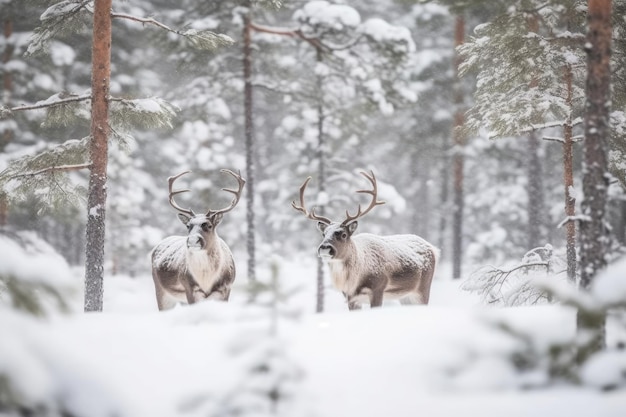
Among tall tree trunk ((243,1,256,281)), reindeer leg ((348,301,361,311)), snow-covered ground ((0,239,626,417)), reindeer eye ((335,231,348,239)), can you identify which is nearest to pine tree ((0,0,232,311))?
reindeer eye ((335,231,348,239))

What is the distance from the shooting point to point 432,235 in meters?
34.5

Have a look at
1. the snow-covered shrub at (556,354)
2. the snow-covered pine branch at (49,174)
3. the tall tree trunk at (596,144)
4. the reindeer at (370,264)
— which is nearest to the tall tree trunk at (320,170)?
the reindeer at (370,264)

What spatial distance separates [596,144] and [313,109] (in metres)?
11.2

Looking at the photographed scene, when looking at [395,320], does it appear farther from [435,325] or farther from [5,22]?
[5,22]

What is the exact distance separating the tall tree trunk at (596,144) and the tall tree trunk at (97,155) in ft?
21.1

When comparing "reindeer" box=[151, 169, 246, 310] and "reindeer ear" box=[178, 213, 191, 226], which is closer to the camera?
"reindeer" box=[151, 169, 246, 310]

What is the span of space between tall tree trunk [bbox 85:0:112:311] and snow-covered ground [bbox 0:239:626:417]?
3.62 m


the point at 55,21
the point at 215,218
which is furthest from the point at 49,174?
the point at 215,218

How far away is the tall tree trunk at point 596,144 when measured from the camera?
15.2 feet

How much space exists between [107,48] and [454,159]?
12444mm

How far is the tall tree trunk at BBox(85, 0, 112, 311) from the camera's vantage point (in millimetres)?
7703

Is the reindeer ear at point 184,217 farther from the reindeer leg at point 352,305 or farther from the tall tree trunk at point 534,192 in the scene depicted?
the tall tree trunk at point 534,192

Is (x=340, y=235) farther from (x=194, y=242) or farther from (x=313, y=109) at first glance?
(x=313, y=109)

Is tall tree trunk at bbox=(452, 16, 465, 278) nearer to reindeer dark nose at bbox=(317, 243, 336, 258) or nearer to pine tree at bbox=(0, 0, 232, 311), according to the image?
reindeer dark nose at bbox=(317, 243, 336, 258)
